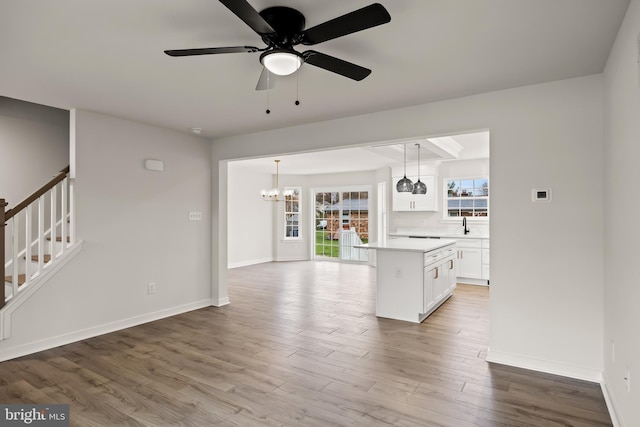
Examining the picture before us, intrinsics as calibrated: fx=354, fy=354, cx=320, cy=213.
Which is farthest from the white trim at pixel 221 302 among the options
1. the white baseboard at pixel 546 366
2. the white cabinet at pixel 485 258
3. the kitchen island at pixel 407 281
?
the white cabinet at pixel 485 258

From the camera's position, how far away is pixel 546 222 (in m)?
3.07

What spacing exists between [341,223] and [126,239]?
6.31 metres

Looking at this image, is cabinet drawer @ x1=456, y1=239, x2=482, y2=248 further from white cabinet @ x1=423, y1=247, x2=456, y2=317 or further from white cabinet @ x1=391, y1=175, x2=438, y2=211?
white cabinet @ x1=423, y1=247, x2=456, y2=317

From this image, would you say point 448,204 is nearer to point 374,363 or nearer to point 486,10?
point 374,363

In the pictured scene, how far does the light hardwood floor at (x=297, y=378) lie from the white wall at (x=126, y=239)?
284 millimetres

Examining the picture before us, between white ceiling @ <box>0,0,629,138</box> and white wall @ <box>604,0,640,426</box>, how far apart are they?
0.78ft

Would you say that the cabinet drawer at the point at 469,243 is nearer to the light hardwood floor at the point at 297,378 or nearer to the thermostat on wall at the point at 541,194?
the light hardwood floor at the point at 297,378

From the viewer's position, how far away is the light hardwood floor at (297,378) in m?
2.41

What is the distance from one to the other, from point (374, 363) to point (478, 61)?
105 inches

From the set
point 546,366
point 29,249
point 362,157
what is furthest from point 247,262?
point 546,366

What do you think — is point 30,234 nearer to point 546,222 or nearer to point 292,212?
point 546,222

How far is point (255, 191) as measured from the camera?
31.7 feet

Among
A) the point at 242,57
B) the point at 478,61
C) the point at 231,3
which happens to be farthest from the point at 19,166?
the point at 478,61

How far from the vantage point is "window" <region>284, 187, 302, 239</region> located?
1026 centimetres
